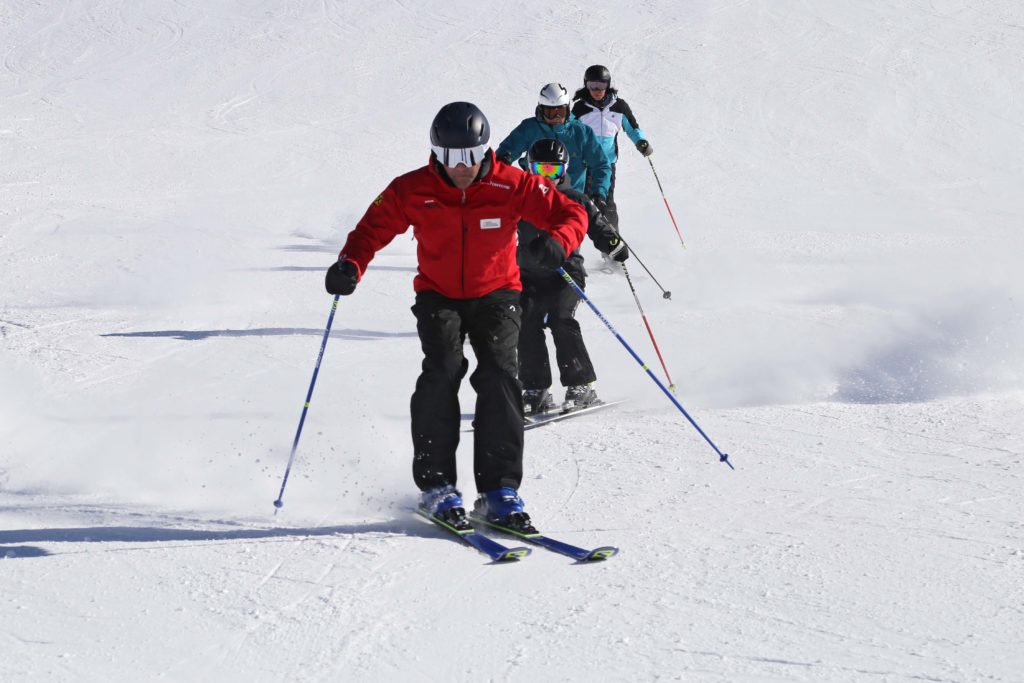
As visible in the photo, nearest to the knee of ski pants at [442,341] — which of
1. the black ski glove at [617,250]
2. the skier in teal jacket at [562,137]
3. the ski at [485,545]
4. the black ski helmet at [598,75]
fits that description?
the ski at [485,545]

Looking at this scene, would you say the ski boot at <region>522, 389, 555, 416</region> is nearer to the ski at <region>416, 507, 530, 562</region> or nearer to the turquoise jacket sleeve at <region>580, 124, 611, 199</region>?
the turquoise jacket sleeve at <region>580, 124, 611, 199</region>

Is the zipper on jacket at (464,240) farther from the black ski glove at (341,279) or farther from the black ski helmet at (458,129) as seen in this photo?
the black ski glove at (341,279)

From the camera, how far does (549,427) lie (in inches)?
264

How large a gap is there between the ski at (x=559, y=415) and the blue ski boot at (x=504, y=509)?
5.76 ft

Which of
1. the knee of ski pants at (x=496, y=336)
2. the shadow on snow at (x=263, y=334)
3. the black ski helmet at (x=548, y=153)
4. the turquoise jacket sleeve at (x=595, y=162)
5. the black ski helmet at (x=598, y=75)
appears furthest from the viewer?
the black ski helmet at (x=598, y=75)

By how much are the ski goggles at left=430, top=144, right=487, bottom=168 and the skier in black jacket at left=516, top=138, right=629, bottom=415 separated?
2.20 metres

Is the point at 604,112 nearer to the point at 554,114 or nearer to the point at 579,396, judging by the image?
the point at 554,114

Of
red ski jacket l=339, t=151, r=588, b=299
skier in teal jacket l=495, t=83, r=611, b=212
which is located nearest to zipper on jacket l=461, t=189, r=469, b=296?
red ski jacket l=339, t=151, r=588, b=299

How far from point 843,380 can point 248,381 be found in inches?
147

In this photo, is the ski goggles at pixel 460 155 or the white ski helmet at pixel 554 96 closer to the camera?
the ski goggles at pixel 460 155

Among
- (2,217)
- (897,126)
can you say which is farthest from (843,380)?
(897,126)

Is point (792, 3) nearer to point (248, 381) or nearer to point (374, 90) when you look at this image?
point (374, 90)

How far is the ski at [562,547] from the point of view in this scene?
4410 millimetres

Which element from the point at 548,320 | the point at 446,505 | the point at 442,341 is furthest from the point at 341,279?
the point at 548,320
